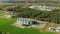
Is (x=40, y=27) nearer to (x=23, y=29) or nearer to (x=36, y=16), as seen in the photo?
(x=23, y=29)

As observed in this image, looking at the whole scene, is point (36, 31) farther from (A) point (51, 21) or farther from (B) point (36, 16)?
(B) point (36, 16)

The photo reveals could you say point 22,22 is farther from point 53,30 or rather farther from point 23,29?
point 53,30

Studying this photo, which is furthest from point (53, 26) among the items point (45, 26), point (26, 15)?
point (26, 15)

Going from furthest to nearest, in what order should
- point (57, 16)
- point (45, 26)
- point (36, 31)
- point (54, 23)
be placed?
point (57, 16) → point (54, 23) → point (45, 26) → point (36, 31)

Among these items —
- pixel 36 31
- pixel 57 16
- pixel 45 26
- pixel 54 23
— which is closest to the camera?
pixel 36 31

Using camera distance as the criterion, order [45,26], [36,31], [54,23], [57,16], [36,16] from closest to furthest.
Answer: [36,31]
[45,26]
[54,23]
[57,16]
[36,16]

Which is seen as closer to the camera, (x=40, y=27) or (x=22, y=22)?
(x=40, y=27)

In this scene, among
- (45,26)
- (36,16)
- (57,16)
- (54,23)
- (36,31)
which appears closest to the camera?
(36,31)

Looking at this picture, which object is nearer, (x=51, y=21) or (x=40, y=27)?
(x=40, y=27)

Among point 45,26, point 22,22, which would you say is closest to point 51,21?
point 45,26
